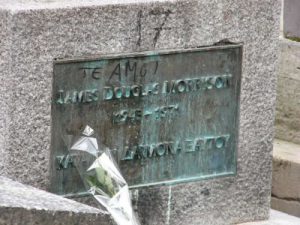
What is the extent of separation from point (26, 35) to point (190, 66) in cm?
95

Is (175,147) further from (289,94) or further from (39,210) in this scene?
(289,94)

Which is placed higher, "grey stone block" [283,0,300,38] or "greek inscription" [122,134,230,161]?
"grey stone block" [283,0,300,38]

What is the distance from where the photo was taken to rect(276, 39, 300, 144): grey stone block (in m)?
7.95

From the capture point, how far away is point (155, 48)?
5.95 meters

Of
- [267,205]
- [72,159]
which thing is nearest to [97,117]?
[72,159]

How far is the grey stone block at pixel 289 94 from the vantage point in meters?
7.95

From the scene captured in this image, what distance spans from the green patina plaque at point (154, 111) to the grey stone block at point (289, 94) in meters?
1.64

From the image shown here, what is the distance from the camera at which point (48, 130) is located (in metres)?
5.64

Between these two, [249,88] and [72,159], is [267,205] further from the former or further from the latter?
[72,159]

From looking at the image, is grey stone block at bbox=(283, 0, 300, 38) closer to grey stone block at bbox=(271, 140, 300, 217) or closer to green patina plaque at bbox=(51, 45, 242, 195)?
grey stone block at bbox=(271, 140, 300, 217)

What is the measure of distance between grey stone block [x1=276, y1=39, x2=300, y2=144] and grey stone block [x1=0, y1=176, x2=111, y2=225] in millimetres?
3246

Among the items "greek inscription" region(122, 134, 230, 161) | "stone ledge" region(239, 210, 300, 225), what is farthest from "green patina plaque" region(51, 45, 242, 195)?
"stone ledge" region(239, 210, 300, 225)

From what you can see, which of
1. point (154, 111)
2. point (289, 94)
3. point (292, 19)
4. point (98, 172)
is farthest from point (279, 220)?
point (292, 19)

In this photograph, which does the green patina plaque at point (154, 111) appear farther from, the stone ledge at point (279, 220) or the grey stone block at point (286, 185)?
the grey stone block at point (286, 185)
